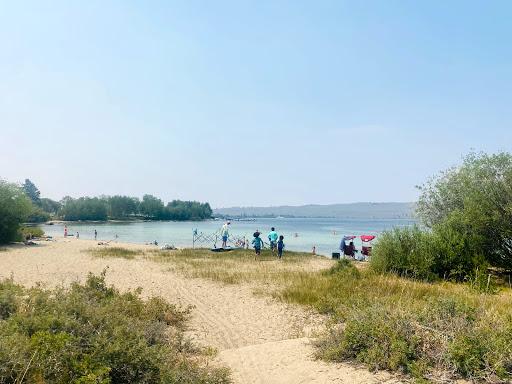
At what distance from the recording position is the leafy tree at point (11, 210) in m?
34.2

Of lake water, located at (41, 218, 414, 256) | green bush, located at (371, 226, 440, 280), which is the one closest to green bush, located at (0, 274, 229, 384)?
green bush, located at (371, 226, 440, 280)

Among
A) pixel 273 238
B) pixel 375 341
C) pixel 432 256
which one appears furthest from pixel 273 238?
pixel 375 341

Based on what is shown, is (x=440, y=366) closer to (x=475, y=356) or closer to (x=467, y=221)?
(x=475, y=356)

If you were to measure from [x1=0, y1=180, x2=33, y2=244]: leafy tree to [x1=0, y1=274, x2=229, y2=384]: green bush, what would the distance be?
1160 inches

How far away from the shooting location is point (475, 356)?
5609 millimetres

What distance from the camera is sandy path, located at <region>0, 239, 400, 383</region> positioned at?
6.62 metres

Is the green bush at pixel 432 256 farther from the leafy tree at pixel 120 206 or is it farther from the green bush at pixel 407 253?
the leafy tree at pixel 120 206

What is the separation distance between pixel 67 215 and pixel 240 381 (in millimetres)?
145745

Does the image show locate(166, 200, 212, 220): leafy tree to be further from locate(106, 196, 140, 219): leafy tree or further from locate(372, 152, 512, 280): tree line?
locate(372, 152, 512, 280): tree line

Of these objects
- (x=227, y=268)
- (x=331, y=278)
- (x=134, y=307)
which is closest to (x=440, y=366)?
(x=134, y=307)

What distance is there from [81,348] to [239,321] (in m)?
6.18

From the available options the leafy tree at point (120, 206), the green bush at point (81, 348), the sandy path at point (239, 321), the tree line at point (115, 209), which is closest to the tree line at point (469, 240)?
the sandy path at point (239, 321)

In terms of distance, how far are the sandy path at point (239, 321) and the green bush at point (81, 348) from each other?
0.87 meters

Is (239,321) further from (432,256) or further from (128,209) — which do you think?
(128,209)
